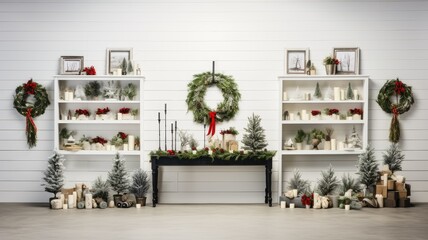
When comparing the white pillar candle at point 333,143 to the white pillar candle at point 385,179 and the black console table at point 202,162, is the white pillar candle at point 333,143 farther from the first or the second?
the black console table at point 202,162

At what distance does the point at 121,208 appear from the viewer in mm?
9336

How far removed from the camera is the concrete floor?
698 cm

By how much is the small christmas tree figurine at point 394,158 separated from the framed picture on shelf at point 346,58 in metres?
1.42

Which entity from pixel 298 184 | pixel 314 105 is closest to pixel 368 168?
pixel 298 184

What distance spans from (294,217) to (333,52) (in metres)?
3.08

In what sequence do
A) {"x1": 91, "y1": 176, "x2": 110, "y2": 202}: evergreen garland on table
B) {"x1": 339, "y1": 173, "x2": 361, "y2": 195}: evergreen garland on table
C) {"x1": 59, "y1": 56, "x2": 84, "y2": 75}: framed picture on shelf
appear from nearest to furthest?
{"x1": 91, "y1": 176, "x2": 110, "y2": 202}: evergreen garland on table
{"x1": 339, "y1": 173, "x2": 361, "y2": 195}: evergreen garland on table
{"x1": 59, "y1": 56, "x2": 84, "y2": 75}: framed picture on shelf

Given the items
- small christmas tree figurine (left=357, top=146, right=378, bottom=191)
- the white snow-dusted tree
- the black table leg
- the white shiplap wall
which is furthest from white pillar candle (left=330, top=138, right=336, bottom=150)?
the white snow-dusted tree

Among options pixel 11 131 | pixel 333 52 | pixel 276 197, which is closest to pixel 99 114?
pixel 11 131

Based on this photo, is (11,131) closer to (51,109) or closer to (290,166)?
(51,109)

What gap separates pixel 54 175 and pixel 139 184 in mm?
1292

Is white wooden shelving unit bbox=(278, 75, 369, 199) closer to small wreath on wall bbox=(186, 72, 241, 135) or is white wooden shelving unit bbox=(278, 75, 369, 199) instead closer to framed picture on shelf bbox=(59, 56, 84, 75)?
small wreath on wall bbox=(186, 72, 241, 135)

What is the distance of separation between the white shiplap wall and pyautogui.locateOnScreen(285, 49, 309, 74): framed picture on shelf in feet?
0.38

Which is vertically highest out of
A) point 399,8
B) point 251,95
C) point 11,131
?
point 399,8

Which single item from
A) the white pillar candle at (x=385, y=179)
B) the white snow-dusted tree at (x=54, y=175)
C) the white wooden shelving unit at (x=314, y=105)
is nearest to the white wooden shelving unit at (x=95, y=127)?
the white snow-dusted tree at (x=54, y=175)
